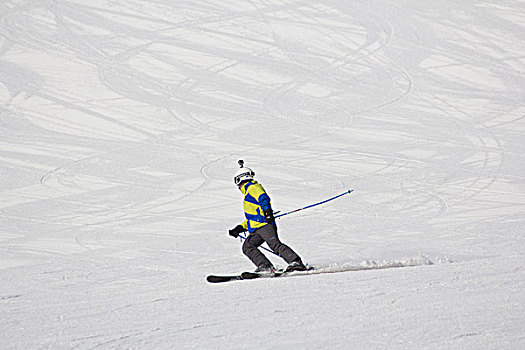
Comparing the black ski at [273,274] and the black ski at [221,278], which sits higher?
the black ski at [221,278]

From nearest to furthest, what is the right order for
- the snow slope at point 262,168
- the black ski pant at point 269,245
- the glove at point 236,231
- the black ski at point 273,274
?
the snow slope at point 262,168 → the black ski at point 273,274 → the black ski pant at point 269,245 → the glove at point 236,231

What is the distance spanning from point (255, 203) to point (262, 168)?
5.83m

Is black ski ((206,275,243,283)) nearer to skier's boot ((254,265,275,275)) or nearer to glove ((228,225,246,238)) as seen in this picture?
skier's boot ((254,265,275,275))

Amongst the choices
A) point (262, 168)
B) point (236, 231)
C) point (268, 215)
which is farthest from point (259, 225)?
point (262, 168)

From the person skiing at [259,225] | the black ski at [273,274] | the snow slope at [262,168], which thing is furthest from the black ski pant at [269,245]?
the snow slope at [262,168]

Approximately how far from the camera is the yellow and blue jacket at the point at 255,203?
22.2 ft

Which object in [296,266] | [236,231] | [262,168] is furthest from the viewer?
[262,168]

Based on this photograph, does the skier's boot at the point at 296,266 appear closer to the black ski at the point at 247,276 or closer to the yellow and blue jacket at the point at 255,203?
the black ski at the point at 247,276

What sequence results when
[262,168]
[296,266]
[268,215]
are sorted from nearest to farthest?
[296,266]
[268,215]
[262,168]

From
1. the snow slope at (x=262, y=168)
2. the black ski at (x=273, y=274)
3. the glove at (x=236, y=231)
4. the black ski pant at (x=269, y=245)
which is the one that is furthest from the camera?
the glove at (x=236, y=231)

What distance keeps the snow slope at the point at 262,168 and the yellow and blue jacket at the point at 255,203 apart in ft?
2.46

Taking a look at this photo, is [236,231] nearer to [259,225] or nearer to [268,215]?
[259,225]

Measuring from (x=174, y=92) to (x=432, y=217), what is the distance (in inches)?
344

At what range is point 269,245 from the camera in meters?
6.85
